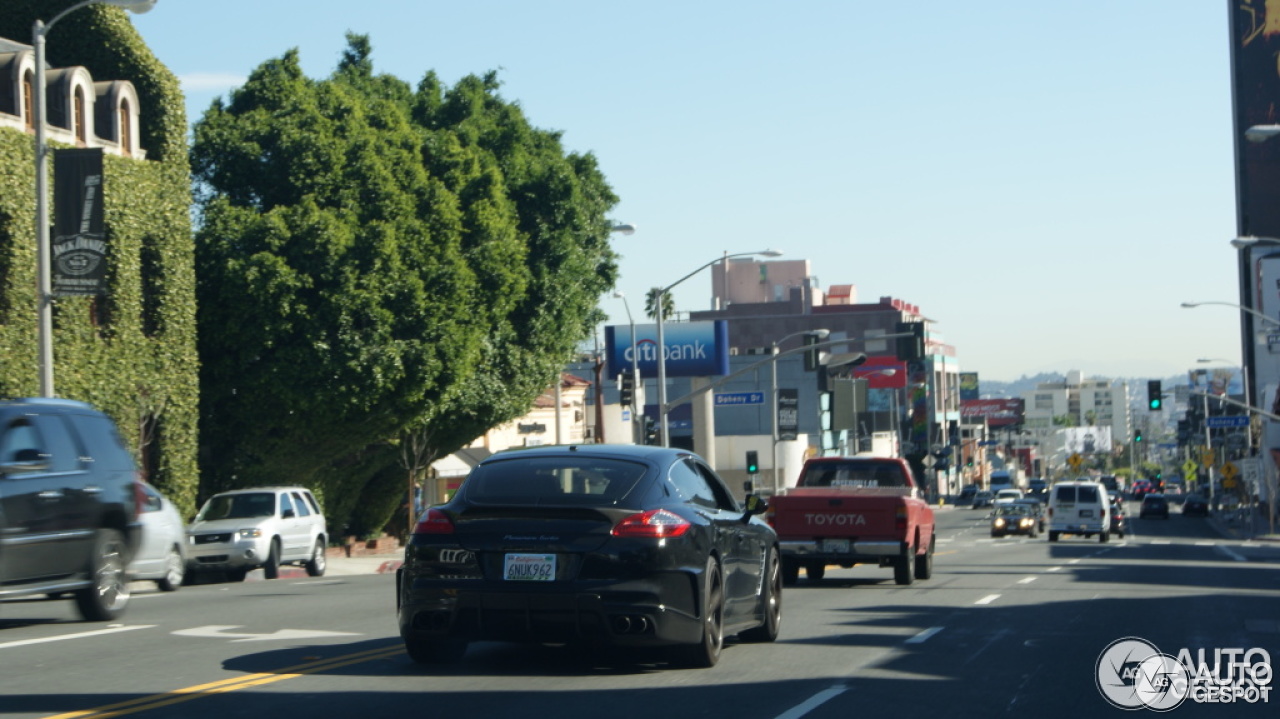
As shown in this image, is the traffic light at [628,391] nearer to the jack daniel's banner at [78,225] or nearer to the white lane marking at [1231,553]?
the white lane marking at [1231,553]

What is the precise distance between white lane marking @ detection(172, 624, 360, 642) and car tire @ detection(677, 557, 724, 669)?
4029 mm

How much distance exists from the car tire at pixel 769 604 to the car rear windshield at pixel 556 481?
2407 millimetres

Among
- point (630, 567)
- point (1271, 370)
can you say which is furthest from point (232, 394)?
point (1271, 370)

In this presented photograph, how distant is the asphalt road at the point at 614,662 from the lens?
32.0 ft

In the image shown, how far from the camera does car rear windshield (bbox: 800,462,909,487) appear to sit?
23.4 m

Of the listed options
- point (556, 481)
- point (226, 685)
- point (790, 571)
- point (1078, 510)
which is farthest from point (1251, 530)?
point (226, 685)

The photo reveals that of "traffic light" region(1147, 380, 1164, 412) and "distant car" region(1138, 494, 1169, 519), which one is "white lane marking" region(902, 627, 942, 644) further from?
"distant car" region(1138, 494, 1169, 519)

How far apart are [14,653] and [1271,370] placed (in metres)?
116

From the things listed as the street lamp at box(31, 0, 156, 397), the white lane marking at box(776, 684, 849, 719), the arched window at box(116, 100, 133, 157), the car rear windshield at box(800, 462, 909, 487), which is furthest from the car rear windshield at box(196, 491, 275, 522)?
the white lane marking at box(776, 684, 849, 719)

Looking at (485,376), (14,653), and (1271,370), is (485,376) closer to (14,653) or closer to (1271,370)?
(14,653)

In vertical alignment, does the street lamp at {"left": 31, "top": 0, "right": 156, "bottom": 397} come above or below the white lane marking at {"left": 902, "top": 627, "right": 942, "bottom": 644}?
above

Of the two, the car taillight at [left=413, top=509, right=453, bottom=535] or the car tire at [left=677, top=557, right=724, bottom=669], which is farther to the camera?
the car tire at [left=677, top=557, right=724, bottom=669]

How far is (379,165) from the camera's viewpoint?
37.1 metres

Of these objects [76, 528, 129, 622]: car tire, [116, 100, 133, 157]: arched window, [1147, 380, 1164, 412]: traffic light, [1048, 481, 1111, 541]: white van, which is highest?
[116, 100, 133, 157]: arched window
